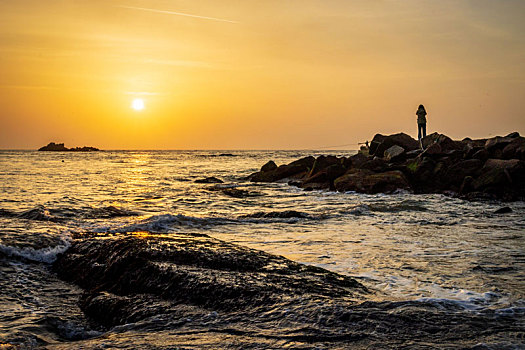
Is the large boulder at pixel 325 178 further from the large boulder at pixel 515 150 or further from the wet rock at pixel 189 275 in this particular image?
the wet rock at pixel 189 275

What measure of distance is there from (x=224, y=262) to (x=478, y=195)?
1334 cm

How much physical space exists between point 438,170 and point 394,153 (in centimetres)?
395

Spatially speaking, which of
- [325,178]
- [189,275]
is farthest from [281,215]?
[325,178]

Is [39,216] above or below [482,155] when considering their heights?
below

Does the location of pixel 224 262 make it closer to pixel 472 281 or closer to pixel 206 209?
pixel 472 281

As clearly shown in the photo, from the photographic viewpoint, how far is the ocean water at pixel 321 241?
4.77 metres

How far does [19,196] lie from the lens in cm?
1627

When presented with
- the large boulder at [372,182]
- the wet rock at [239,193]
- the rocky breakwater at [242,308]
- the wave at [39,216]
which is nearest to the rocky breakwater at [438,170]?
the large boulder at [372,182]

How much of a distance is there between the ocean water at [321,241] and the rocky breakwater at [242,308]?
0.38m

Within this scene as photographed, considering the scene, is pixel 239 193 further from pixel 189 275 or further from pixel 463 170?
pixel 189 275

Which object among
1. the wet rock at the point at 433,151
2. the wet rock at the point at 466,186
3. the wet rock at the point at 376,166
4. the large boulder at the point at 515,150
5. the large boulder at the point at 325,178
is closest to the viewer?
the wet rock at the point at 466,186

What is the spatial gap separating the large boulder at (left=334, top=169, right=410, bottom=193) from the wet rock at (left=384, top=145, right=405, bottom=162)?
2.82 meters

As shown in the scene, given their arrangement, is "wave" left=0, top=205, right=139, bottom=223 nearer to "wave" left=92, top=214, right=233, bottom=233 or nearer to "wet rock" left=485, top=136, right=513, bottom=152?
"wave" left=92, top=214, right=233, bottom=233

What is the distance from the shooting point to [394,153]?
878 inches
